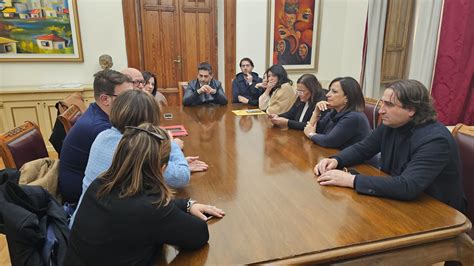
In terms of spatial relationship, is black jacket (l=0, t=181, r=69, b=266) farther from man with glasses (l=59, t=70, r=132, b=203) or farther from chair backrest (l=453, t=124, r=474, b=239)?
chair backrest (l=453, t=124, r=474, b=239)

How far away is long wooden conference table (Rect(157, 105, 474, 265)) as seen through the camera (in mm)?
938

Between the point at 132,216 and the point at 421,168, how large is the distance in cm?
107

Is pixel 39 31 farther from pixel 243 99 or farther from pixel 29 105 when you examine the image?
pixel 243 99

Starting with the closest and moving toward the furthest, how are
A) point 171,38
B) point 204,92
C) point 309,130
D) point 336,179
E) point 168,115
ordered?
point 336,179 → point 309,130 → point 168,115 → point 204,92 → point 171,38

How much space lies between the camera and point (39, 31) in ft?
12.5

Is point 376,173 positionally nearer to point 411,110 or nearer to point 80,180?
point 411,110

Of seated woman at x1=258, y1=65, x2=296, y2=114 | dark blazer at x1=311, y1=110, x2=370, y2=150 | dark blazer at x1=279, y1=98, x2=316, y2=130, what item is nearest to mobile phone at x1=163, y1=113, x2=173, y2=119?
seated woman at x1=258, y1=65, x2=296, y2=114

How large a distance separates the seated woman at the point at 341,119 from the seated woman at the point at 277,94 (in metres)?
0.60

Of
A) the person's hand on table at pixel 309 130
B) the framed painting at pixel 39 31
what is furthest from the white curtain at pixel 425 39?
the framed painting at pixel 39 31

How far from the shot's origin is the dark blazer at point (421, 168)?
48.1 inches

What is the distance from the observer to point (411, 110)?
139 cm

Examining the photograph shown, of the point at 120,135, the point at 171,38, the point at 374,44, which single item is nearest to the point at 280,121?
the point at 120,135

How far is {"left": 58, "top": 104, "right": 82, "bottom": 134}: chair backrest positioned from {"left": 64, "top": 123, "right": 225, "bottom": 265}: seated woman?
1.33 meters

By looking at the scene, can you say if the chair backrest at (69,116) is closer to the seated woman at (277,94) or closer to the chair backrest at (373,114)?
the seated woman at (277,94)
